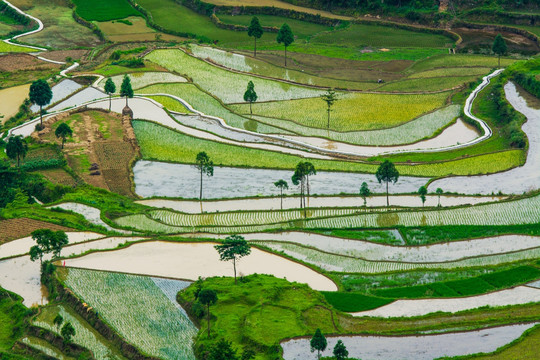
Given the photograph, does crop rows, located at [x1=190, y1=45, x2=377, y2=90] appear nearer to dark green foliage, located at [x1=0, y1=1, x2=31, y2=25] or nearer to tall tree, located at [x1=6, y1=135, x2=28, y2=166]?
dark green foliage, located at [x1=0, y1=1, x2=31, y2=25]

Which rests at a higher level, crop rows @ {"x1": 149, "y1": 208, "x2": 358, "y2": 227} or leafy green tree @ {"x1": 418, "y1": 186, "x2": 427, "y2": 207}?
leafy green tree @ {"x1": 418, "y1": 186, "x2": 427, "y2": 207}

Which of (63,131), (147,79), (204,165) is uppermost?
(147,79)

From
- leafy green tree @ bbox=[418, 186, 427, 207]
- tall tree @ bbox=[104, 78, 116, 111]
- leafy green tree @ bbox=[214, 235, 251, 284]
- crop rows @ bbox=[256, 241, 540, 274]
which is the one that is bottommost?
crop rows @ bbox=[256, 241, 540, 274]

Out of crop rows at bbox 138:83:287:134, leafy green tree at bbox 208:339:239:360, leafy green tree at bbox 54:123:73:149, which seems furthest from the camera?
crop rows at bbox 138:83:287:134

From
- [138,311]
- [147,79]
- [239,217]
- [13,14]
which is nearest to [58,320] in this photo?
[138,311]

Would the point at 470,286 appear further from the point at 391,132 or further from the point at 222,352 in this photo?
the point at 391,132

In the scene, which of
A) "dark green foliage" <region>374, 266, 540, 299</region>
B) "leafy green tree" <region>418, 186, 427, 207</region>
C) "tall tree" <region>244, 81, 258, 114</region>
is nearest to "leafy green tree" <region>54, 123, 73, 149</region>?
"tall tree" <region>244, 81, 258, 114</region>

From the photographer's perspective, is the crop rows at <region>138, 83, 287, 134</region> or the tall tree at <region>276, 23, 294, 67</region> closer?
the crop rows at <region>138, 83, 287, 134</region>

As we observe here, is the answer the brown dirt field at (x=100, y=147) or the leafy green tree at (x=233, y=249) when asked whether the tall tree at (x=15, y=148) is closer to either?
the brown dirt field at (x=100, y=147)
